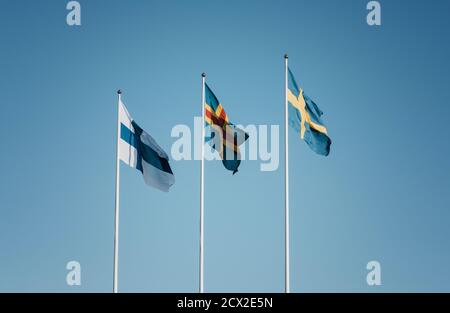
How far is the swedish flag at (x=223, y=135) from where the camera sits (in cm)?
4762

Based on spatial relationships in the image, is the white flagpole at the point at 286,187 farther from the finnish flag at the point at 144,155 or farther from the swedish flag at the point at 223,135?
the finnish flag at the point at 144,155

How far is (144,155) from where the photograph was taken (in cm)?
4850

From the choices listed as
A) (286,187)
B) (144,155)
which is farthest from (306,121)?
(144,155)

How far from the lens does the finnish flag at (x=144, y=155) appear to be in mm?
48219

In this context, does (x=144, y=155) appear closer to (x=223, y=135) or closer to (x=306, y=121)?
(x=223, y=135)

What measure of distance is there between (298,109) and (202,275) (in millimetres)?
9597

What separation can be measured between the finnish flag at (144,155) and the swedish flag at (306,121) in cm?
679

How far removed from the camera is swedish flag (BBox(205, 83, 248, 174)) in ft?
156

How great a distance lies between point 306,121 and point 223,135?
4.26 m

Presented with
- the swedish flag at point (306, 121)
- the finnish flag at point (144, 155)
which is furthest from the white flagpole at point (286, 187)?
the finnish flag at point (144, 155)

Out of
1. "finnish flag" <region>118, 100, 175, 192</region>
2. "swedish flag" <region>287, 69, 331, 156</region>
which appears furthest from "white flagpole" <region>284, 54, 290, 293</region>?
"finnish flag" <region>118, 100, 175, 192</region>

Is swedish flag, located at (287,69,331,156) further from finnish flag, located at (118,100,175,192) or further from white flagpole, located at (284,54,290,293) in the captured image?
finnish flag, located at (118,100,175,192)

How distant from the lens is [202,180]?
47938 mm

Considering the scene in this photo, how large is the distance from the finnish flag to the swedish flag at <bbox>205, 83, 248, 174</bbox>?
8.78ft
